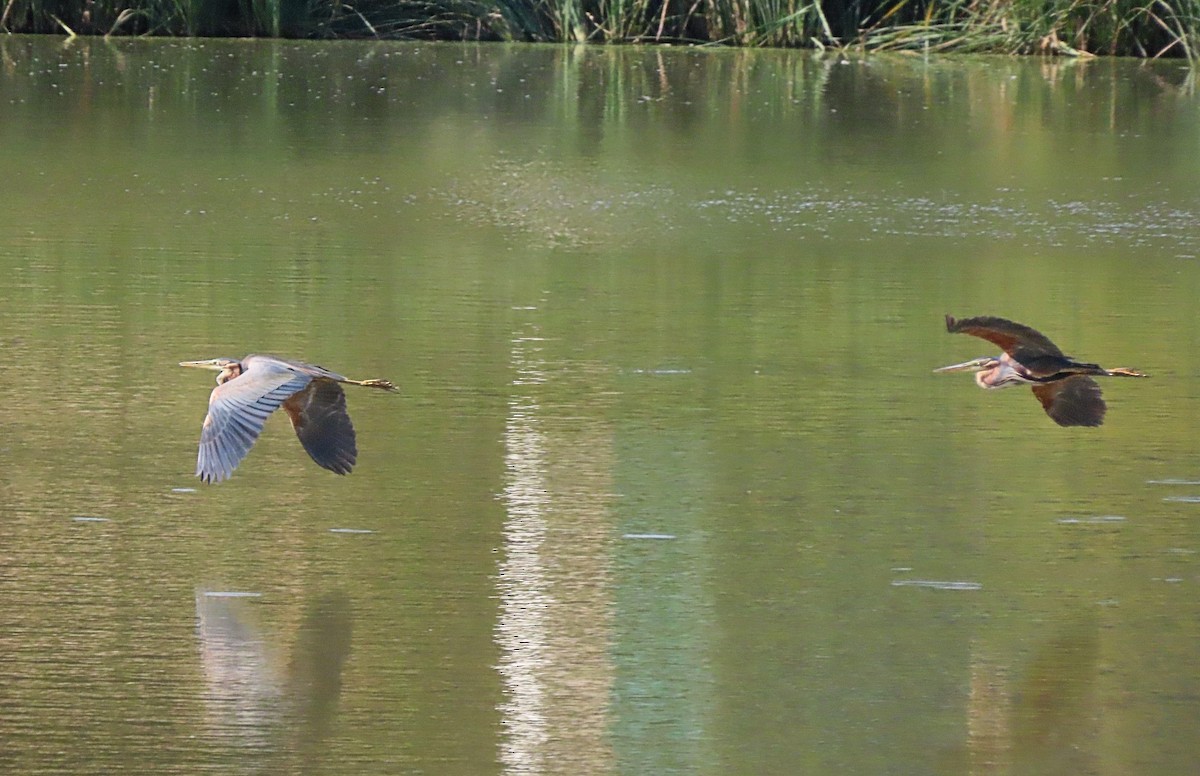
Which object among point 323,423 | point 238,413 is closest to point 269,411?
point 238,413

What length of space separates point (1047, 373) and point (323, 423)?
1630mm

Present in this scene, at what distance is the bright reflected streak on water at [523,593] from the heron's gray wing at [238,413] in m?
0.58

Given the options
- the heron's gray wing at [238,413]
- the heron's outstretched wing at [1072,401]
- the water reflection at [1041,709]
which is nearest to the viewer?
the water reflection at [1041,709]

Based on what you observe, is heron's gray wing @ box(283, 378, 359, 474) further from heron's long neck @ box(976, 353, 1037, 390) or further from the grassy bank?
the grassy bank

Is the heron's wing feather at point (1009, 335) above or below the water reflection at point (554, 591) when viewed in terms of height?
above

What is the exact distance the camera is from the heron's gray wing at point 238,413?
4.14 metres

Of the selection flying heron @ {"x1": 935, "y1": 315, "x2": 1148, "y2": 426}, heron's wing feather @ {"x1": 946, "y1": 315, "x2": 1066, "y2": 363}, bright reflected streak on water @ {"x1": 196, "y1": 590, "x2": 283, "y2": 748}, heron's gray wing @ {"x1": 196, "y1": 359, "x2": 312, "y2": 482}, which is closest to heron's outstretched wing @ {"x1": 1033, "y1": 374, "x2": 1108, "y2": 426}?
flying heron @ {"x1": 935, "y1": 315, "x2": 1148, "y2": 426}

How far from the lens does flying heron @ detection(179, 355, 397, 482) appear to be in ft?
13.6

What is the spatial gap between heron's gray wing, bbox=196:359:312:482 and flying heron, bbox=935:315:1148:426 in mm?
1471

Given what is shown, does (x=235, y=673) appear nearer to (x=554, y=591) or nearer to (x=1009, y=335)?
(x=554, y=591)

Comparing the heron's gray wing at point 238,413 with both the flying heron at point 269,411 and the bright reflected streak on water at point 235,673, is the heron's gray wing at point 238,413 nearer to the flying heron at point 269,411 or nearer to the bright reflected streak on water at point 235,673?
the flying heron at point 269,411

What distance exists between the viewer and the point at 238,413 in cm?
422

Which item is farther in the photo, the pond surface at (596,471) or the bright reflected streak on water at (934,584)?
the bright reflected streak on water at (934,584)

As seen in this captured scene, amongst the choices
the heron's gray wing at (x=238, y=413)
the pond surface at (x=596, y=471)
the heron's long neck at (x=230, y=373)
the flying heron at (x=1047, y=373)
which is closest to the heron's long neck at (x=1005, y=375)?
the flying heron at (x=1047, y=373)
